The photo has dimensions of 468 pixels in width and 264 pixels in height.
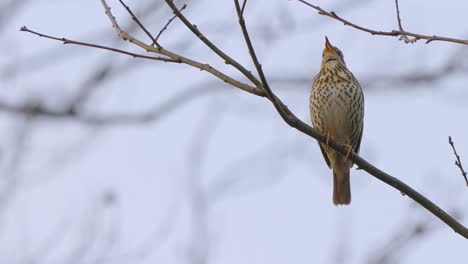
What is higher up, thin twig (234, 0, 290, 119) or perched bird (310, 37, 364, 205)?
perched bird (310, 37, 364, 205)

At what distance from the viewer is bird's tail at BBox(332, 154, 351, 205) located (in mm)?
6266

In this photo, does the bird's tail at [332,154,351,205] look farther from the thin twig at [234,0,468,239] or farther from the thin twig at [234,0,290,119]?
the thin twig at [234,0,290,119]

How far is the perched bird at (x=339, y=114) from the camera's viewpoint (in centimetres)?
611

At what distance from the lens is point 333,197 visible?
247 inches

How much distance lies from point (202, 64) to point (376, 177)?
41.9 inches

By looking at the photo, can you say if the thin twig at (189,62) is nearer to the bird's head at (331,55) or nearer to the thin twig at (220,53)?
the thin twig at (220,53)

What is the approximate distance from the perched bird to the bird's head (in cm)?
21

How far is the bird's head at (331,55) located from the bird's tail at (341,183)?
2.89 feet

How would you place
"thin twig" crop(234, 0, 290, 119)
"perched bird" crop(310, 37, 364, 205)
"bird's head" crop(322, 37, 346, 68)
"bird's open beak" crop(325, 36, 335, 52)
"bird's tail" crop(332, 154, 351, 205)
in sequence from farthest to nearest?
"bird's open beak" crop(325, 36, 335, 52), "bird's head" crop(322, 37, 346, 68), "bird's tail" crop(332, 154, 351, 205), "perched bird" crop(310, 37, 364, 205), "thin twig" crop(234, 0, 290, 119)

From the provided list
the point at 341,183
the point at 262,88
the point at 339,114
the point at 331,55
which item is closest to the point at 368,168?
the point at 262,88

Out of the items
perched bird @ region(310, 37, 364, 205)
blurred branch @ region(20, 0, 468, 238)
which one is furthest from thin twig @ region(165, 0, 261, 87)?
perched bird @ region(310, 37, 364, 205)

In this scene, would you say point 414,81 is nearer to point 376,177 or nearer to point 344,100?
point 344,100

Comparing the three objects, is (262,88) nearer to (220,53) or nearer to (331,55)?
(220,53)

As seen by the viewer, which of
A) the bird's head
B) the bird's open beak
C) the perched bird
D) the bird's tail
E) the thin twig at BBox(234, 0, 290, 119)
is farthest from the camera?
the bird's open beak
